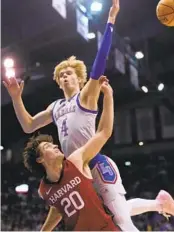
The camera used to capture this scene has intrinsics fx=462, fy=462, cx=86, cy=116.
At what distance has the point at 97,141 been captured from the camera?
2.02 meters

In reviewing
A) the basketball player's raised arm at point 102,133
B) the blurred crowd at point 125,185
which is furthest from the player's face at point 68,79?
the blurred crowd at point 125,185

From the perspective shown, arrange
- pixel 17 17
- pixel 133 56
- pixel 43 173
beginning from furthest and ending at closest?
pixel 133 56
pixel 17 17
pixel 43 173

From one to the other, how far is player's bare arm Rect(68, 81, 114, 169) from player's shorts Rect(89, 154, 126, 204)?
0.91 feet

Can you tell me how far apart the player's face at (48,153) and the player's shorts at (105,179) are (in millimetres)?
321

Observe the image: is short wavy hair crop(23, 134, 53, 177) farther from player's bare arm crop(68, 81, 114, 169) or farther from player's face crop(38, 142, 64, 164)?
player's bare arm crop(68, 81, 114, 169)

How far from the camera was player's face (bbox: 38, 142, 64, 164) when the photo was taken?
2012 millimetres

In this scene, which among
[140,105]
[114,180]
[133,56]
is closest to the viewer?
[114,180]

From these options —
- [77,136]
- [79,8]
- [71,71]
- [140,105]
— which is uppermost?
[79,8]

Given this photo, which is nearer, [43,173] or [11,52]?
[43,173]

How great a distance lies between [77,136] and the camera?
2.36 m

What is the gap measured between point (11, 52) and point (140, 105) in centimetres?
440

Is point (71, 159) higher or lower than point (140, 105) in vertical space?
higher

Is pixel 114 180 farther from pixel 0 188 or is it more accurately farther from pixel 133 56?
pixel 0 188

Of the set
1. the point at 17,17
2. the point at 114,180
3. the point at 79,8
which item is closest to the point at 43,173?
the point at 114,180
